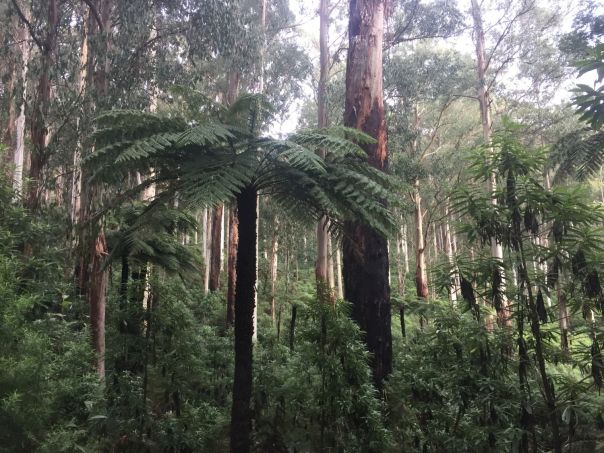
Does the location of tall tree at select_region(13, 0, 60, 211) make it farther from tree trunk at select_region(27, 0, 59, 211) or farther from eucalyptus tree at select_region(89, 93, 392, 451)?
eucalyptus tree at select_region(89, 93, 392, 451)

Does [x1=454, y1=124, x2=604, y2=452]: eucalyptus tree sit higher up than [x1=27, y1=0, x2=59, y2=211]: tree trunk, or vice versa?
[x1=27, y1=0, x2=59, y2=211]: tree trunk

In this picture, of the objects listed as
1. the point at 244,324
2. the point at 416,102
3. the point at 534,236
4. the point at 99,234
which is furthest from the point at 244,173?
the point at 416,102

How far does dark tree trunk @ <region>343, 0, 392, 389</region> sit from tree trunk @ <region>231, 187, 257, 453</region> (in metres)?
1.04

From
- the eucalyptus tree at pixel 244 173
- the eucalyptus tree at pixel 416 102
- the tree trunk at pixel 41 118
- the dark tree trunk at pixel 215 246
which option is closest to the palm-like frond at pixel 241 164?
the eucalyptus tree at pixel 244 173

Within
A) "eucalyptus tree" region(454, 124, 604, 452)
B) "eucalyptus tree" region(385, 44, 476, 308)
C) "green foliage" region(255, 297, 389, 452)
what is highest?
"eucalyptus tree" region(385, 44, 476, 308)

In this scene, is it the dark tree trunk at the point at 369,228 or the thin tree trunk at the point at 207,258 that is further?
the thin tree trunk at the point at 207,258

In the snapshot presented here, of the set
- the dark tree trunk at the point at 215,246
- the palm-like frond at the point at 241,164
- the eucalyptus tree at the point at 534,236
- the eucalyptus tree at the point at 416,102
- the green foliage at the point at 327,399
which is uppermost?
the eucalyptus tree at the point at 416,102

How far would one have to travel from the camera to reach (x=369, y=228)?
14.7 ft

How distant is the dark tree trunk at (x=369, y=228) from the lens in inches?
173

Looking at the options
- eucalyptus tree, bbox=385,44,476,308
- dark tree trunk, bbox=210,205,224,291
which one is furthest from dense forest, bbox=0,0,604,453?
dark tree trunk, bbox=210,205,224,291

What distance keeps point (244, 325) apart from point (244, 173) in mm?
1124

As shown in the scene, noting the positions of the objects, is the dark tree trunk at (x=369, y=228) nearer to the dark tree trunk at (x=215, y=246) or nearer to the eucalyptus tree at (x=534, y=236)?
the eucalyptus tree at (x=534, y=236)

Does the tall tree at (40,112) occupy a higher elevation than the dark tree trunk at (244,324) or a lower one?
higher

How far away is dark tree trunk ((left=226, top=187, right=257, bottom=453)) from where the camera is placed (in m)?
3.08
